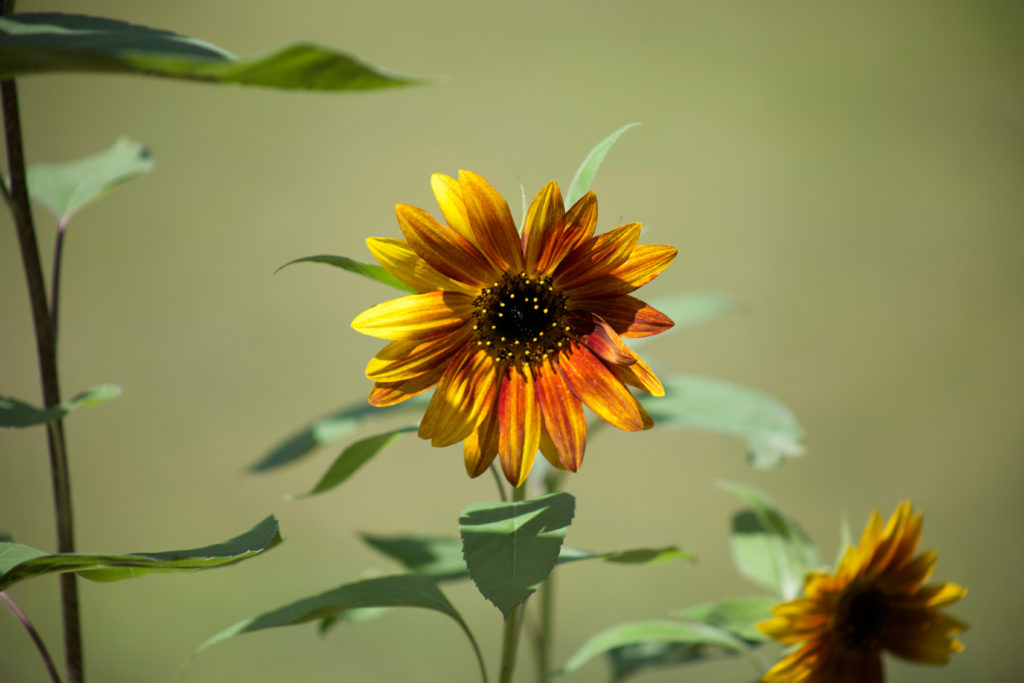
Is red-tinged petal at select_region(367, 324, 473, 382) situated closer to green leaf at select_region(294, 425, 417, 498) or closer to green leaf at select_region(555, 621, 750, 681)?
green leaf at select_region(294, 425, 417, 498)

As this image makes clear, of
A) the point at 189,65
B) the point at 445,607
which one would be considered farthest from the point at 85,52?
the point at 445,607

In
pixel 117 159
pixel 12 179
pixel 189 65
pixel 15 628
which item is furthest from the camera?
pixel 15 628

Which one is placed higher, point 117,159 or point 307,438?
point 117,159

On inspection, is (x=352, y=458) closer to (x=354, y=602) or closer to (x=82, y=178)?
(x=354, y=602)

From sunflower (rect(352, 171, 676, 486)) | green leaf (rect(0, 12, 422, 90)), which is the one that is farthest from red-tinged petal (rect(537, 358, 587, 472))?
green leaf (rect(0, 12, 422, 90))

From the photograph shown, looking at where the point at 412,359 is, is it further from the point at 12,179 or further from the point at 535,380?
the point at 12,179

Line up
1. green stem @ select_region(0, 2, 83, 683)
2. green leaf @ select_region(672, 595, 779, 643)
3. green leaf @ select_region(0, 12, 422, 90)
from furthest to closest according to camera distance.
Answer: green leaf @ select_region(672, 595, 779, 643) < green stem @ select_region(0, 2, 83, 683) < green leaf @ select_region(0, 12, 422, 90)

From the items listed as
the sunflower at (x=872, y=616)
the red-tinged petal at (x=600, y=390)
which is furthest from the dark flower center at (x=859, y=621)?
the red-tinged petal at (x=600, y=390)
